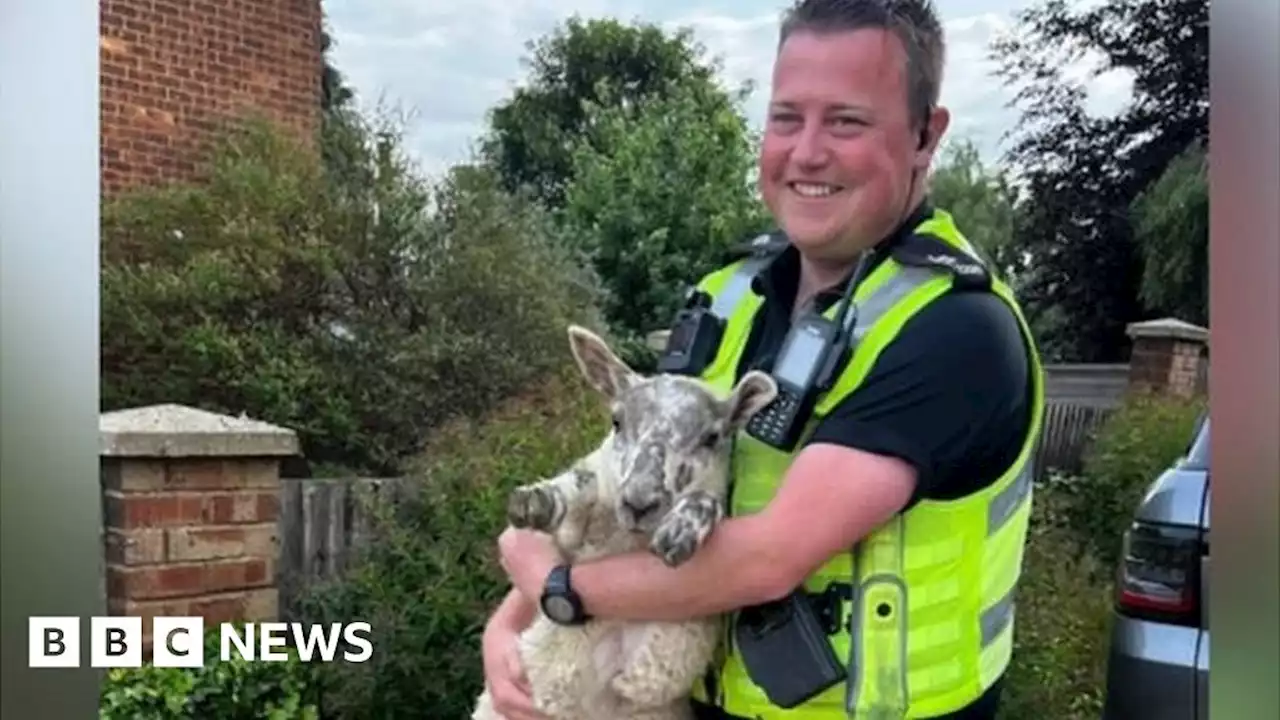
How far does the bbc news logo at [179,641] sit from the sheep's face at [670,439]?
819 mm

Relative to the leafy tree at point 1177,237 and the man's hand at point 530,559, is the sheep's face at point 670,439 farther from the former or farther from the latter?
the leafy tree at point 1177,237

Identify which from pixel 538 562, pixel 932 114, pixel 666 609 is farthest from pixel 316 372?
pixel 932 114

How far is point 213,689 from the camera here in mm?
2383

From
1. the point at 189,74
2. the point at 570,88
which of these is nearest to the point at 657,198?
the point at 570,88

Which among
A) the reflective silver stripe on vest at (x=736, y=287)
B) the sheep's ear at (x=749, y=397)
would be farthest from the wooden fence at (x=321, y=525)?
the sheep's ear at (x=749, y=397)

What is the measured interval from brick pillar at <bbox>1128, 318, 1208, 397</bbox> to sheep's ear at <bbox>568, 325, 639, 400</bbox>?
2.45 feet

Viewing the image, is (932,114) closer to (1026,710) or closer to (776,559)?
(776,559)

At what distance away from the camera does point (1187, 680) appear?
1.96 metres

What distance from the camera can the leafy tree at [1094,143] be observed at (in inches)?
80.4

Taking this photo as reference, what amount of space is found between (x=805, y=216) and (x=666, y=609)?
0.51 m

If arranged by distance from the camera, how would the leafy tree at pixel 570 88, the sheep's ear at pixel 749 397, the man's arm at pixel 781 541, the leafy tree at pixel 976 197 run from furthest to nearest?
the leafy tree at pixel 570 88, the leafy tree at pixel 976 197, the sheep's ear at pixel 749 397, the man's arm at pixel 781 541

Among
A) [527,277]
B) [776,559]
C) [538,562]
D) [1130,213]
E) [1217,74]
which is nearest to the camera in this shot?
[776,559]

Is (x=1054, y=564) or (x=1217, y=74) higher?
(x=1217, y=74)

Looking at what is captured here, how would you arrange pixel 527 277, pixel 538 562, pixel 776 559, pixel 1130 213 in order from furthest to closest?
pixel 527 277 < pixel 1130 213 < pixel 538 562 < pixel 776 559
